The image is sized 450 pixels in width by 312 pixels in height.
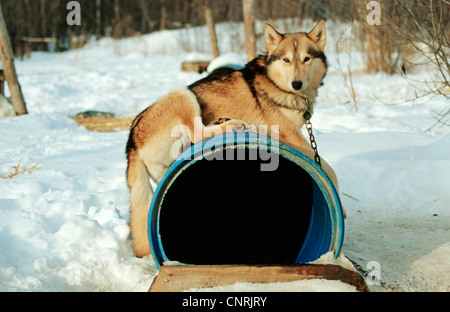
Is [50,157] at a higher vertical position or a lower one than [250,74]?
lower

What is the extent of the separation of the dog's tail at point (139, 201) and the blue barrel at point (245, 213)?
A: 0.42ft

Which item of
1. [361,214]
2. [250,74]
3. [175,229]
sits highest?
[250,74]

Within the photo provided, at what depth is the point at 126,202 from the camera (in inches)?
161

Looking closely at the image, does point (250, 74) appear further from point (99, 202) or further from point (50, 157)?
point (50, 157)

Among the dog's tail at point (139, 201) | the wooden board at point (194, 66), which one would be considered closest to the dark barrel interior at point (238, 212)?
the dog's tail at point (139, 201)

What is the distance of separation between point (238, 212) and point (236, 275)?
0.98 metres

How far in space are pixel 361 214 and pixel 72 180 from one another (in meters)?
2.82

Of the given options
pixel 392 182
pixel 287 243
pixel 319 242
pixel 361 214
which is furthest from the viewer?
pixel 392 182

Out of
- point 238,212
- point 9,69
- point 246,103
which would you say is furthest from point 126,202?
point 9,69

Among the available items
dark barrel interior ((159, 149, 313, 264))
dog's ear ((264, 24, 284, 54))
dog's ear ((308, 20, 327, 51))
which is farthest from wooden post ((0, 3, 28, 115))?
dog's ear ((308, 20, 327, 51))

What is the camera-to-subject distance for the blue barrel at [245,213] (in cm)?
320

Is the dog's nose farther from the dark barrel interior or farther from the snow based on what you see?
the snow

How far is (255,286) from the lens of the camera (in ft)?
8.23
